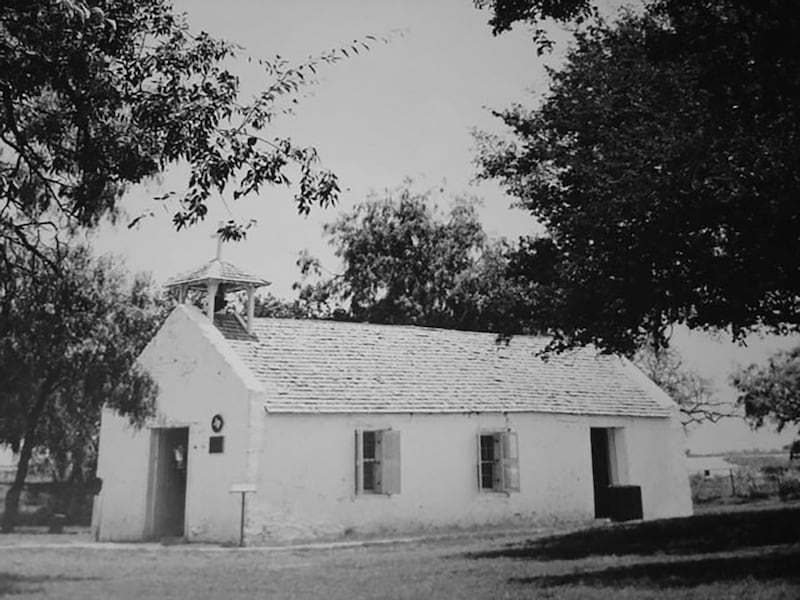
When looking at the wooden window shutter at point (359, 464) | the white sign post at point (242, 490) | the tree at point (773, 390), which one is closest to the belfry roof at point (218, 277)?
the wooden window shutter at point (359, 464)

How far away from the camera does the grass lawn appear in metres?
10.9

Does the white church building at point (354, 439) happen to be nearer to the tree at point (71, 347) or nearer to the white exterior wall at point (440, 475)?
the white exterior wall at point (440, 475)

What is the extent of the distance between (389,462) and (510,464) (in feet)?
12.4

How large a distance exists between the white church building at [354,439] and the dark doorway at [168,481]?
0.04m

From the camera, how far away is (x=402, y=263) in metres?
41.2

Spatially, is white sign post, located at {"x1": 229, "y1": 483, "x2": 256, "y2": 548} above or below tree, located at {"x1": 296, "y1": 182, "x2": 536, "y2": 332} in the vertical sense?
below

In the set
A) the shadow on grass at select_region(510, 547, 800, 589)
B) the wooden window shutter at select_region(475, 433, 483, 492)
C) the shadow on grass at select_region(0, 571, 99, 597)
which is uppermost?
the wooden window shutter at select_region(475, 433, 483, 492)

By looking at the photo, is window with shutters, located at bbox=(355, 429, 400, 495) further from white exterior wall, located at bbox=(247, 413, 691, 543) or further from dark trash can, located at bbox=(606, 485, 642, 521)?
dark trash can, located at bbox=(606, 485, 642, 521)

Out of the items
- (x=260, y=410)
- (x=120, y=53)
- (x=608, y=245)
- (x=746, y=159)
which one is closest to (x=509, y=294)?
(x=608, y=245)

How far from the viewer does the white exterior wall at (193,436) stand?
786 inches

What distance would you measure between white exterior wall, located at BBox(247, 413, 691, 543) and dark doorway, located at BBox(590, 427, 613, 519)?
0.73 m

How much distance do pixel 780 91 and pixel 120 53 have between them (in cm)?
911

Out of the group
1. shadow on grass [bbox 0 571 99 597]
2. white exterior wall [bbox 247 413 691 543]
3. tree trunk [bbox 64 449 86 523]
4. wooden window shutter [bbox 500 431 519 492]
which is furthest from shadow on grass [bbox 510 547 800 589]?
tree trunk [bbox 64 449 86 523]

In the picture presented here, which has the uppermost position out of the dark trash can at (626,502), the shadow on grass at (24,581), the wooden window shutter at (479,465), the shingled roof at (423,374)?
the shingled roof at (423,374)
